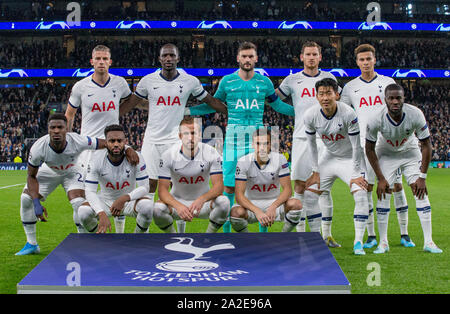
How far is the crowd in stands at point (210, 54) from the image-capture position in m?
32.1

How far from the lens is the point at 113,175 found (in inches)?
251

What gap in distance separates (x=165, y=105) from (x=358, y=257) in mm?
3127

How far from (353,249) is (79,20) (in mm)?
28961

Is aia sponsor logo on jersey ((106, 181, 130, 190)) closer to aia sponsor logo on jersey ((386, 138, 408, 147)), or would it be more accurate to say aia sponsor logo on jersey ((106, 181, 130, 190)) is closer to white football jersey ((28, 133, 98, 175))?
white football jersey ((28, 133, 98, 175))

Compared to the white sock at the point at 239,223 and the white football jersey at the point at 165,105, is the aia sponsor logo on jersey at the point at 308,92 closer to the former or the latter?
the white football jersey at the point at 165,105

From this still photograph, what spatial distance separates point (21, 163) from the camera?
26.3 m

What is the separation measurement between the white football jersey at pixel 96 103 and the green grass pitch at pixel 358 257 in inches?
68.1

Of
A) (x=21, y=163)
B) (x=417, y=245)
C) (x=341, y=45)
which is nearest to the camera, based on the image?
(x=417, y=245)

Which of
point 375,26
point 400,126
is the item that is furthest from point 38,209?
point 375,26

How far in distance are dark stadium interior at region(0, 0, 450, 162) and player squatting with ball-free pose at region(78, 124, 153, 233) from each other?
23.7 meters

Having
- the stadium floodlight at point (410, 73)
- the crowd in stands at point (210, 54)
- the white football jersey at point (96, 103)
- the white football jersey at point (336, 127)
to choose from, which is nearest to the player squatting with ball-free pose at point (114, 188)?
the white football jersey at point (96, 103)

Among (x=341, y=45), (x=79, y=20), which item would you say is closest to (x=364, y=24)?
(x=341, y=45)
